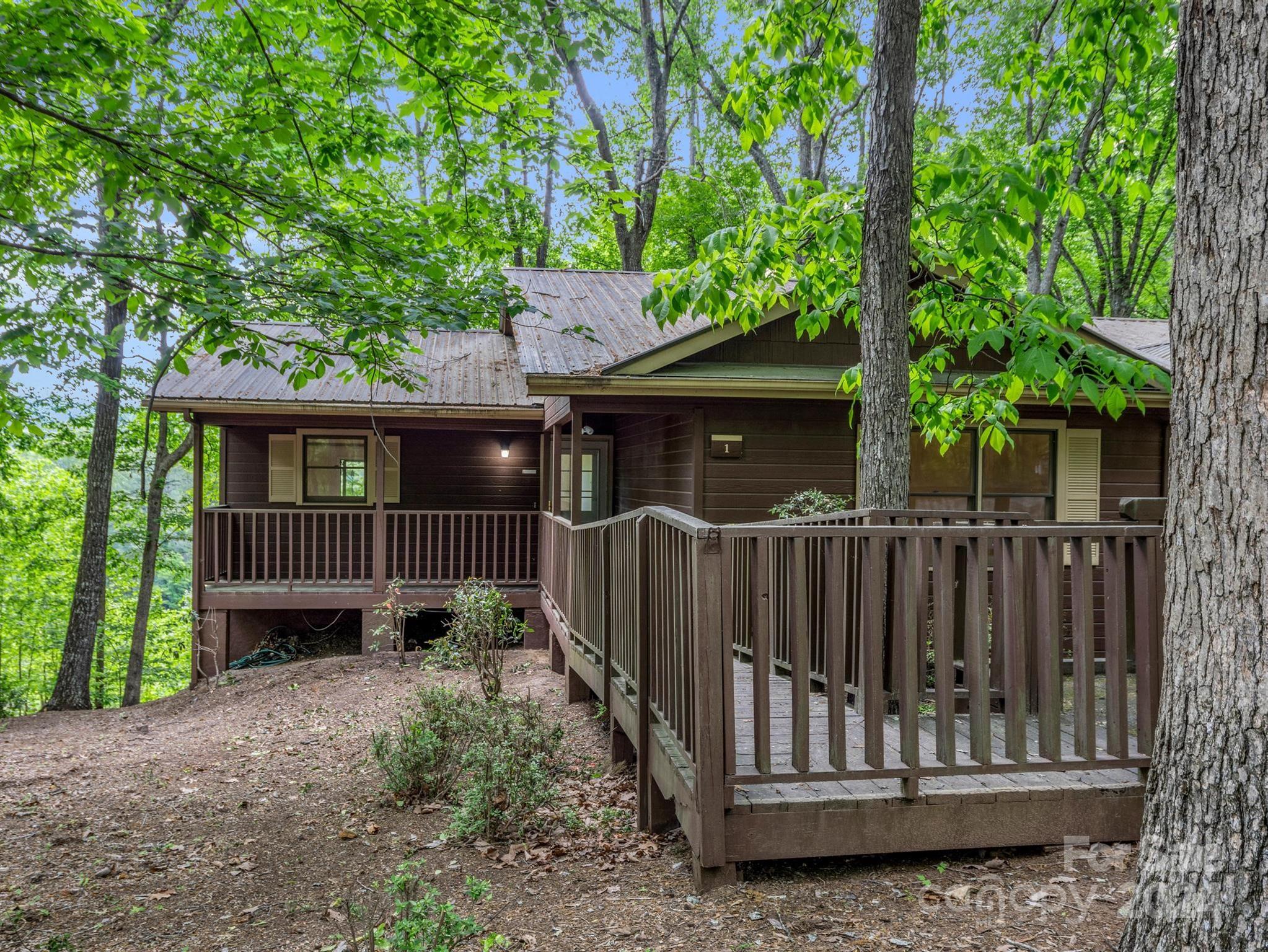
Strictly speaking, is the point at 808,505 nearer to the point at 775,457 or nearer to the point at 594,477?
the point at 775,457

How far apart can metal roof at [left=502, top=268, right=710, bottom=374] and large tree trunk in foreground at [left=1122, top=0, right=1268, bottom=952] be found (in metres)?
3.35

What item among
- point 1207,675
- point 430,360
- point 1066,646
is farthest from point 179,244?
point 1066,646

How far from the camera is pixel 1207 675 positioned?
2.15m

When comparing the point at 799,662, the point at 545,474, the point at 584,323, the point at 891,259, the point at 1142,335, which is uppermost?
the point at 1142,335

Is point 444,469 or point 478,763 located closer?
point 478,763

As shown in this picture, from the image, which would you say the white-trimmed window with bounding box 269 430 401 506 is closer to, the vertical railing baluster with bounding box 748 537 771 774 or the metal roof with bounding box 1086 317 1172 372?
the vertical railing baluster with bounding box 748 537 771 774

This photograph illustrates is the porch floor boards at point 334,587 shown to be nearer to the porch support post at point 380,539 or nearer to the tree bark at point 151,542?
the porch support post at point 380,539

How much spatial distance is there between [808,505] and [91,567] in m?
10.5

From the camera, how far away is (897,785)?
3146mm

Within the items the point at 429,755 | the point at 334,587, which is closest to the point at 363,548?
the point at 334,587

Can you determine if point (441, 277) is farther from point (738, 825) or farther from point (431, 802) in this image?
point (738, 825)

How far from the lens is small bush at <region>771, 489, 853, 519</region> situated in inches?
293

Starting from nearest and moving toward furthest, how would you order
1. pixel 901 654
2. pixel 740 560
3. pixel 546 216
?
pixel 901 654 → pixel 740 560 → pixel 546 216

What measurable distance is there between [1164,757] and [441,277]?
446 centimetres
